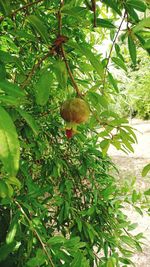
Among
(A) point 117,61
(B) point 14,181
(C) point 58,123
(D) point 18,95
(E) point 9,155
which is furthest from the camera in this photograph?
(C) point 58,123

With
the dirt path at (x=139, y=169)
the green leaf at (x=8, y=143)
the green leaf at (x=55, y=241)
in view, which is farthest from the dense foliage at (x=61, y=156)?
the dirt path at (x=139, y=169)

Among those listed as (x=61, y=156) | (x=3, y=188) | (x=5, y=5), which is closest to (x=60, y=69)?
(x=5, y=5)

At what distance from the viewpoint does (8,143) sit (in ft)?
0.97

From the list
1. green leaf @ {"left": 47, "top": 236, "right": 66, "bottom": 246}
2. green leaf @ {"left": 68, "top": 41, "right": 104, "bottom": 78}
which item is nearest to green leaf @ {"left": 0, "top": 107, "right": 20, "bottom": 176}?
green leaf @ {"left": 68, "top": 41, "right": 104, "bottom": 78}

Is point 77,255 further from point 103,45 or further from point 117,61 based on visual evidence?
point 103,45

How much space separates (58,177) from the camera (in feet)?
4.39

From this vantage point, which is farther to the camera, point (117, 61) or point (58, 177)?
point (58, 177)

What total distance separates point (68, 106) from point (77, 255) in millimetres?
369

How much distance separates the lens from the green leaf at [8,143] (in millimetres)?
293

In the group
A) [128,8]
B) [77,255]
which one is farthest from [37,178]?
[128,8]

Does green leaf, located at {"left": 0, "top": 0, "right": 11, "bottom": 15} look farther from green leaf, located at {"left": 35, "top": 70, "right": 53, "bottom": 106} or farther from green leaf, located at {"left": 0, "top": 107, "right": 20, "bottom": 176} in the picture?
green leaf, located at {"left": 0, "top": 107, "right": 20, "bottom": 176}

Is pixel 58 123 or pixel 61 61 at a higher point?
pixel 61 61

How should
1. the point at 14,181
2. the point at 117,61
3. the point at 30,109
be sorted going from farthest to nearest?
the point at 30,109 < the point at 117,61 < the point at 14,181

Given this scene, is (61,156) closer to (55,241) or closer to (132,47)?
(55,241)
